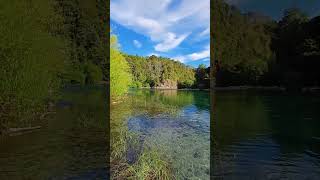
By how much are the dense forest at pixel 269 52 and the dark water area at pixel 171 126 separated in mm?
7306

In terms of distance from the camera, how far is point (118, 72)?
12680mm

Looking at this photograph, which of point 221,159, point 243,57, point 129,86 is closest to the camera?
point 221,159

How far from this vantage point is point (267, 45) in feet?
74.9

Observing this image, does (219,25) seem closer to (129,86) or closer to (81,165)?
(129,86)

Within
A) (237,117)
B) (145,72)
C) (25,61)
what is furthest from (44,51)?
(237,117)

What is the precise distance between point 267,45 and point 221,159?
16121mm

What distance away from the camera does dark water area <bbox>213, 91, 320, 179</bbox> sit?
7.16 metres

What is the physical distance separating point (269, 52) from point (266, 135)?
469 inches

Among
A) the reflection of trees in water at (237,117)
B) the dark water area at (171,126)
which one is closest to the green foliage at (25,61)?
the dark water area at (171,126)

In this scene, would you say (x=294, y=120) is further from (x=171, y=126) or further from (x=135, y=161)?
(x=135, y=161)

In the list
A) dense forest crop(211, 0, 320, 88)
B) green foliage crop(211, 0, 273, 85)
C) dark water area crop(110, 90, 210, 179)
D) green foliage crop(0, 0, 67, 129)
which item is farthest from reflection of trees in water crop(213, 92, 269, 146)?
green foliage crop(0, 0, 67, 129)

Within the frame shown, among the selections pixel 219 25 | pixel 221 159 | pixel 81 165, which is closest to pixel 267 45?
pixel 219 25

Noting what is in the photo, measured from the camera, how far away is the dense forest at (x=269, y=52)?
789 inches

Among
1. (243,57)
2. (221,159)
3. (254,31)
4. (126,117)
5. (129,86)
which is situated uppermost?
(254,31)
